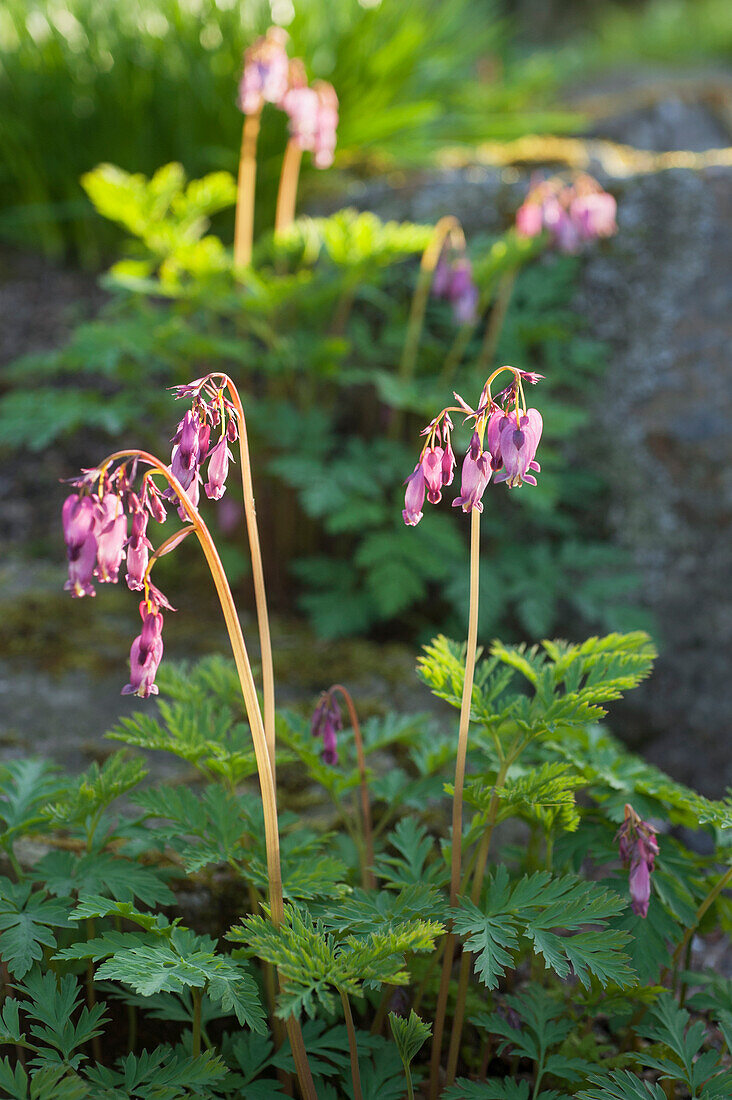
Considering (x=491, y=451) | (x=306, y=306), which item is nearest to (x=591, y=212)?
(x=306, y=306)

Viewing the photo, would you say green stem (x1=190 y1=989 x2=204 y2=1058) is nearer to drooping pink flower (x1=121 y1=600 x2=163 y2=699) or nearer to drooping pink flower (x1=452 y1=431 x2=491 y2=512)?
drooping pink flower (x1=121 y1=600 x2=163 y2=699)

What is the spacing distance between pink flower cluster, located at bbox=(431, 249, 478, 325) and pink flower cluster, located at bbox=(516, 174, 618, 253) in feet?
0.98

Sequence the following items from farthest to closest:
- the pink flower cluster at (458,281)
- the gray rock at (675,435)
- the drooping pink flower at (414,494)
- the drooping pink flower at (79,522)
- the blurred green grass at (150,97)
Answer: the blurred green grass at (150,97) → the gray rock at (675,435) → the pink flower cluster at (458,281) → the drooping pink flower at (414,494) → the drooping pink flower at (79,522)

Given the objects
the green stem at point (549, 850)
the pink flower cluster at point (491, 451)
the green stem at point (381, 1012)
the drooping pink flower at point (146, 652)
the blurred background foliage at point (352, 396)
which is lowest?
the green stem at point (381, 1012)

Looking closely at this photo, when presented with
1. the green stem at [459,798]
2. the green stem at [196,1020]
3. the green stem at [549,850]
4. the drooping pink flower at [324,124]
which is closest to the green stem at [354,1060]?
the green stem at [459,798]

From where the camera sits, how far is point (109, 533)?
1222mm

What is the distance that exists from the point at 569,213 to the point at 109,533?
2.47 metres

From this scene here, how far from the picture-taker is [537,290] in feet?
11.4

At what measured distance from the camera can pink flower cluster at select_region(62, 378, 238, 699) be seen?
1.22 m

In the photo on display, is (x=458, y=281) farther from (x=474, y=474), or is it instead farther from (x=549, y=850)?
(x=549, y=850)

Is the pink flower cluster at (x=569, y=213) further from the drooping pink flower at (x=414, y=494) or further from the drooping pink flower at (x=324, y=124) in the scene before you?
the drooping pink flower at (x=414, y=494)

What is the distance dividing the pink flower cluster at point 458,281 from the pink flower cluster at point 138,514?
74.0 inches

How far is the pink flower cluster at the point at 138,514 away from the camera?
3.99 ft

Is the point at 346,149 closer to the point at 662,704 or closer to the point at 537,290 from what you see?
the point at 537,290
